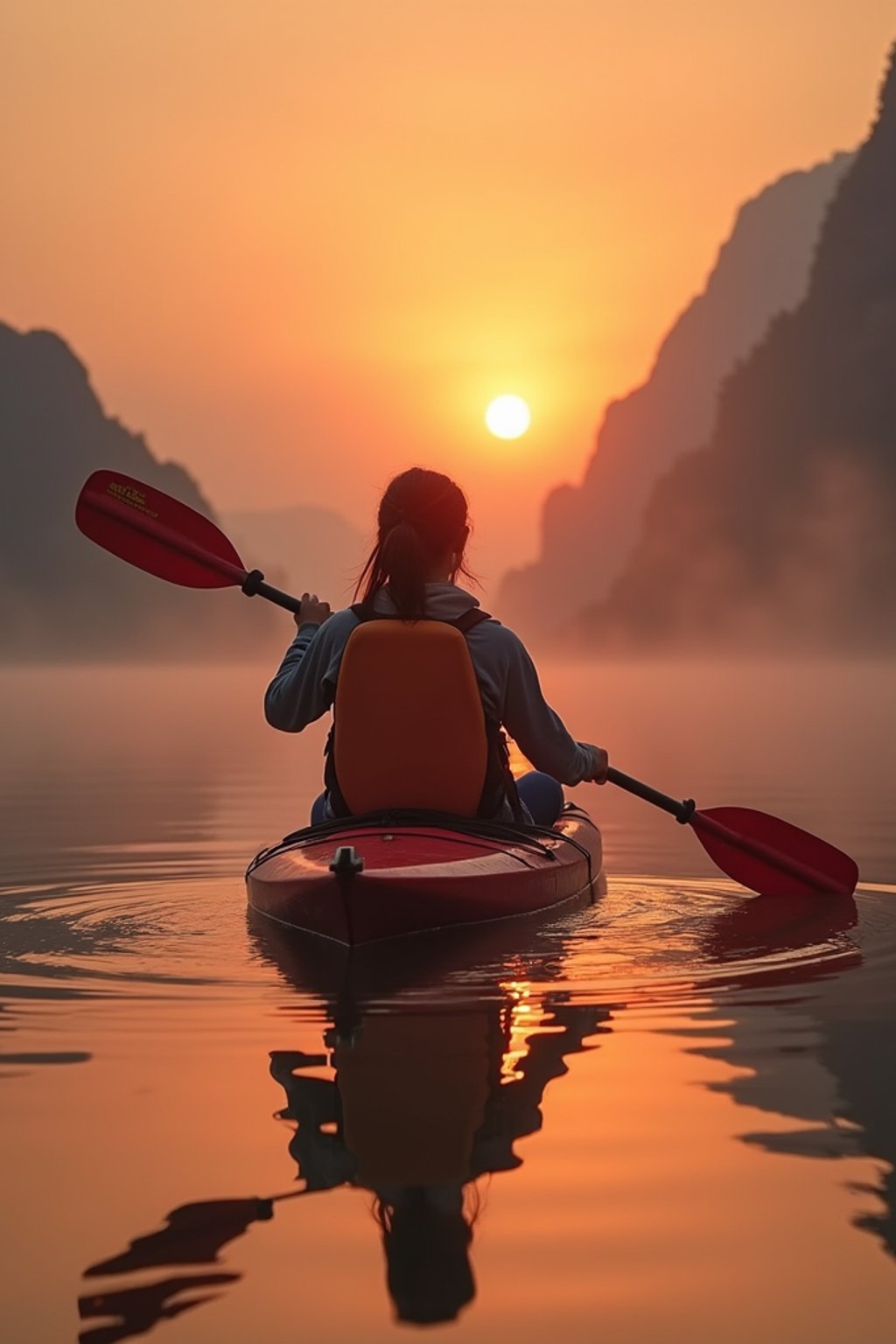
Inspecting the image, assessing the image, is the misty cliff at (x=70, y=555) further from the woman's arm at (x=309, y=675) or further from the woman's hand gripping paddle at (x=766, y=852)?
the woman's arm at (x=309, y=675)

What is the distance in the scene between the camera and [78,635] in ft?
575

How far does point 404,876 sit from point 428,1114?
175cm

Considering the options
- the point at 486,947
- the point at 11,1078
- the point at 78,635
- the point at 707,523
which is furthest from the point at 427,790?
the point at 78,635

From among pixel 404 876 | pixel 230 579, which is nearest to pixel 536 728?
pixel 404 876

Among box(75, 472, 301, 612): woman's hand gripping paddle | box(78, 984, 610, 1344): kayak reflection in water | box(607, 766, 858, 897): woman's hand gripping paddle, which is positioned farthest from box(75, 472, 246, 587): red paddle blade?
box(78, 984, 610, 1344): kayak reflection in water

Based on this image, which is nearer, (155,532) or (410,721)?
(410,721)

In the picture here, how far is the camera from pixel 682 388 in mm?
185000

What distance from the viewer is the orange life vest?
18.6ft

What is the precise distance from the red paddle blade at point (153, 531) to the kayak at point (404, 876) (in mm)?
1736

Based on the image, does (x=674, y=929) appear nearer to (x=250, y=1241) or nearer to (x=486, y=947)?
(x=486, y=947)

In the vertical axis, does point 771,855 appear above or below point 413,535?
below

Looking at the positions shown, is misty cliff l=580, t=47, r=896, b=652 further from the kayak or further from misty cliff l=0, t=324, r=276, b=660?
the kayak

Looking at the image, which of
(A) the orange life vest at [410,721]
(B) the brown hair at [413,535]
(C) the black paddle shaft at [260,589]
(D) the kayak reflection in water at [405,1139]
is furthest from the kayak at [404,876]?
(C) the black paddle shaft at [260,589]

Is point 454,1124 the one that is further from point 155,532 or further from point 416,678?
point 155,532
